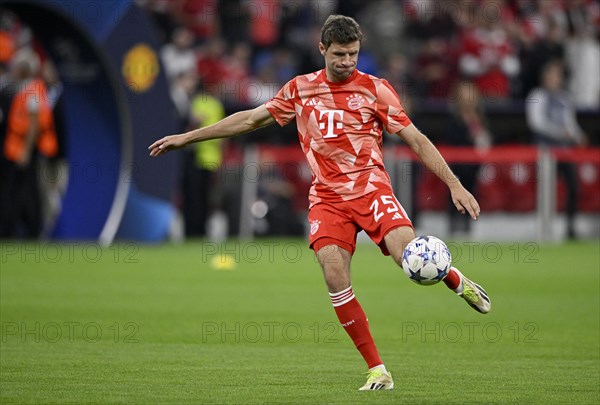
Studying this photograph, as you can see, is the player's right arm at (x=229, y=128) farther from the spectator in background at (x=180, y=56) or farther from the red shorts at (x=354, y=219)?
the spectator in background at (x=180, y=56)

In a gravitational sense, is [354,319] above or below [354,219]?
below

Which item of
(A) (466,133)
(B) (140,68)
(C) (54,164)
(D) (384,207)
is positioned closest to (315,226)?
(D) (384,207)

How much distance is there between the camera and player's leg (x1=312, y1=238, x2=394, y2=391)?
7.48 m

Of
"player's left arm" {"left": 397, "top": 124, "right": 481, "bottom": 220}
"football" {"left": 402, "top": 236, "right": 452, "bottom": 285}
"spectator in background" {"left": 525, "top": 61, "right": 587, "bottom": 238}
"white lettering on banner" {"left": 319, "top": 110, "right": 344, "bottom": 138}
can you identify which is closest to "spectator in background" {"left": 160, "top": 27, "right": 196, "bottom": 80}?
"spectator in background" {"left": 525, "top": 61, "right": 587, "bottom": 238}

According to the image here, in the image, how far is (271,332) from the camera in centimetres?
1034

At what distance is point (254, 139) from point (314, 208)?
52.4 feet

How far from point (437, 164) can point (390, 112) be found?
0.48 metres

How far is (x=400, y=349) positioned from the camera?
9.41 metres

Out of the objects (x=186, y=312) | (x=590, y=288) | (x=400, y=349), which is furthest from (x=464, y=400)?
(x=590, y=288)

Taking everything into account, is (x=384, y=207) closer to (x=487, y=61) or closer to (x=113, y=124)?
(x=113, y=124)

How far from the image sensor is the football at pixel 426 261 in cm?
716

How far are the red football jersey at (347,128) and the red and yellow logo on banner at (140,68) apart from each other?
1115cm

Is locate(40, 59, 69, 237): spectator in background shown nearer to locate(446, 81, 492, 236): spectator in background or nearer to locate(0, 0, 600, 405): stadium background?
locate(0, 0, 600, 405): stadium background

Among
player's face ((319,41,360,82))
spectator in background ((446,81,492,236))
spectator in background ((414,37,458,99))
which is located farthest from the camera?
spectator in background ((414,37,458,99))
